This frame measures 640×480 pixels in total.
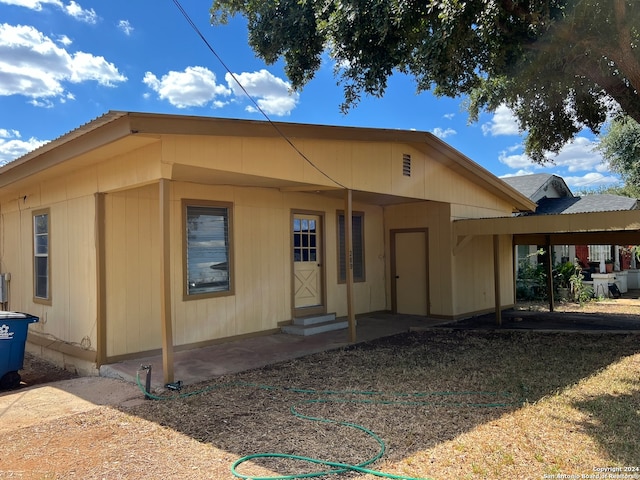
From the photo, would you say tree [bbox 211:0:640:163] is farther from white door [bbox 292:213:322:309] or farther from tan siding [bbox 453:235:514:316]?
tan siding [bbox 453:235:514:316]

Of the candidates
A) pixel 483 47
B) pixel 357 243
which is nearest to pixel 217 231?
pixel 357 243

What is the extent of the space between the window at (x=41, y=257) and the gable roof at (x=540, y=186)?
15453 mm

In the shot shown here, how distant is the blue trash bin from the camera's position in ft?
19.3

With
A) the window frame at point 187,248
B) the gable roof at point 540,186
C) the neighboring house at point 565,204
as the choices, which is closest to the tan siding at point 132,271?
the window frame at point 187,248

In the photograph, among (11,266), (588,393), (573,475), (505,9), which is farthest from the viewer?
(11,266)

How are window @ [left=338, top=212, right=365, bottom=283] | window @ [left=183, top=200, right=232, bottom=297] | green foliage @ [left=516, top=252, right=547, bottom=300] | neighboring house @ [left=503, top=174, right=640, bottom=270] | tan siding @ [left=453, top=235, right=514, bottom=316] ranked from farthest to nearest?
neighboring house @ [left=503, top=174, right=640, bottom=270] → green foliage @ [left=516, top=252, right=547, bottom=300] → tan siding @ [left=453, top=235, right=514, bottom=316] → window @ [left=338, top=212, right=365, bottom=283] → window @ [left=183, top=200, right=232, bottom=297]

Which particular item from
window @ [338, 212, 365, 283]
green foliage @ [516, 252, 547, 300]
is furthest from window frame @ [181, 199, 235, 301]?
green foliage @ [516, 252, 547, 300]

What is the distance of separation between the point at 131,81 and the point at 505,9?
11.5 metres

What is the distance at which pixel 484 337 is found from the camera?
816cm

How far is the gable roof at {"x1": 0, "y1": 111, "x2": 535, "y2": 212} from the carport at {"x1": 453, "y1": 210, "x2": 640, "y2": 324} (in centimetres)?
197

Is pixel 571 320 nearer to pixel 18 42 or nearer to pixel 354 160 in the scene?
pixel 354 160

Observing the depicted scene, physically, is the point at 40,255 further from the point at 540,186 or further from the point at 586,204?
the point at 540,186

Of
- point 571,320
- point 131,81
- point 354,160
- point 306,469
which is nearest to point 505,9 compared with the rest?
point 354,160

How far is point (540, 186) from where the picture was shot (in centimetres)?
1762
